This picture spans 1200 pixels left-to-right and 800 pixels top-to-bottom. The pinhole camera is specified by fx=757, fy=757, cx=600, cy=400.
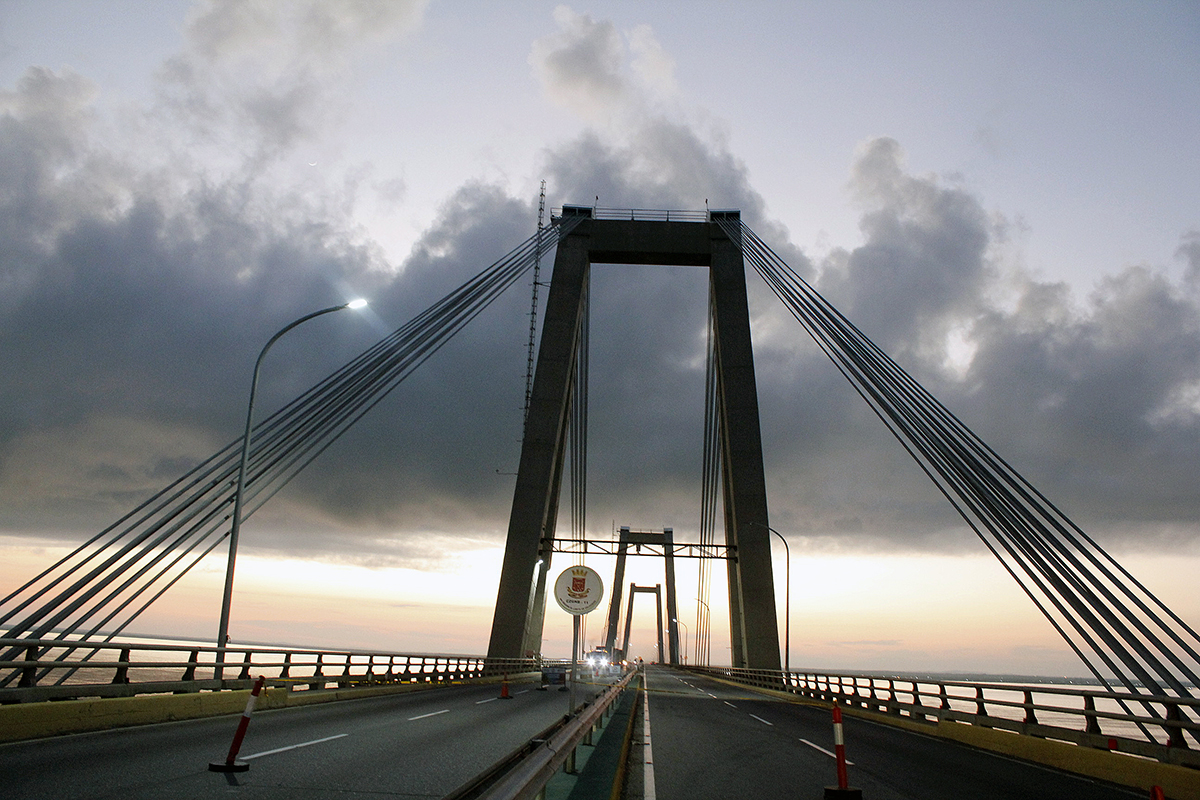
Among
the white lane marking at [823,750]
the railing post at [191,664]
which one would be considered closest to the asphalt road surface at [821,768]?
the white lane marking at [823,750]

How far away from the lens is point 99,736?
422 inches

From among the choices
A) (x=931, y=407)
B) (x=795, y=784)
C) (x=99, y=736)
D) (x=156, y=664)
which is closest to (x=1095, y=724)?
(x=795, y=784)

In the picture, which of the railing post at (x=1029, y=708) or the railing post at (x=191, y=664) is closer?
the railing post at (x=1029, y=708)

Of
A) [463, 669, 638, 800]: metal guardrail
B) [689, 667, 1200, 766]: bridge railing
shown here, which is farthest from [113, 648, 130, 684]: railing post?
[689, 667, 1200, 766]: bridge railing

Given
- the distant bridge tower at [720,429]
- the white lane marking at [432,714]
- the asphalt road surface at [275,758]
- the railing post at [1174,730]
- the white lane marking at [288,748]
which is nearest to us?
the asphalt road surface at [275,758]

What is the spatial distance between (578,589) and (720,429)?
25992 mm

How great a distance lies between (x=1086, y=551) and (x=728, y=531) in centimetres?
2553

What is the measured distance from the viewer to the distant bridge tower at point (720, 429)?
32.0 meters

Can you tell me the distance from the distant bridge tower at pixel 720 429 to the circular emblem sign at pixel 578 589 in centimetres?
2050

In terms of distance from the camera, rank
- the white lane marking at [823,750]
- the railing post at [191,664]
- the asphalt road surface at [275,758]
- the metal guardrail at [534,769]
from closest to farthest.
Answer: the metal guardrail at [534,769] → the asphalt road surface at [275,758] → the white lane marking at [823,750] → the railing post at [191,664]

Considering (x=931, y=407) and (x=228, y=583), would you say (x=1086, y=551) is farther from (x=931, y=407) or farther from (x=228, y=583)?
(x=228, y=583)

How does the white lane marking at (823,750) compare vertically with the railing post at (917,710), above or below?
below

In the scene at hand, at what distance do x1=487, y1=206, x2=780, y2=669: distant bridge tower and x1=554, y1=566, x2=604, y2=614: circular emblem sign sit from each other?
807 inches

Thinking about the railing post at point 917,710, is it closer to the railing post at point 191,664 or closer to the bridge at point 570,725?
the bridge at point 570,725
